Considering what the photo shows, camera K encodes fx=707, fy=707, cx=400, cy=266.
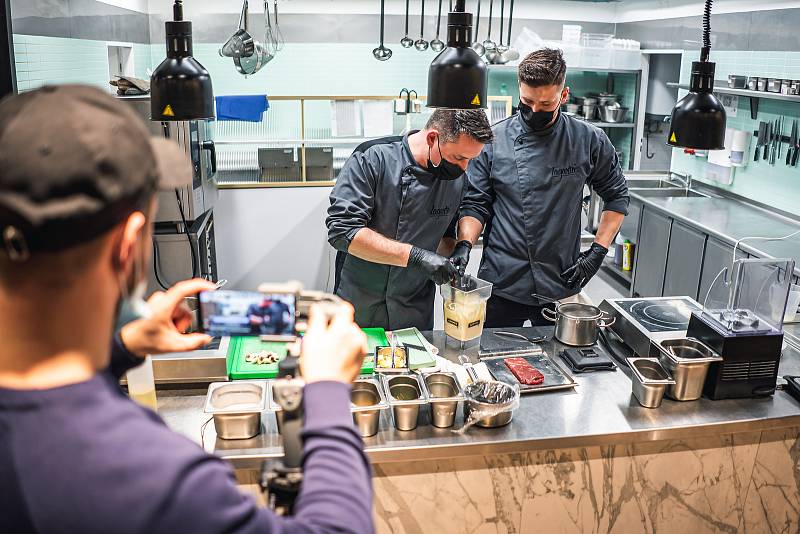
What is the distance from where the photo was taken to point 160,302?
1269mm

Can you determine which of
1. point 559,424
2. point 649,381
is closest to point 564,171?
point 649,381

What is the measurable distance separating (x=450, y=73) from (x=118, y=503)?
160 centimetres

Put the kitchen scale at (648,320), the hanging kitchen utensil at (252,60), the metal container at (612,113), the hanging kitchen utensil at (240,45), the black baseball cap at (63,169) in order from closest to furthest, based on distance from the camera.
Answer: the black baseball cap at (63,169) < the kitchen scale at (648,320) < the hanging kitchen utensil at (240,45) < the hanging kitchen utensil at (252,60) < the metal container at (612,113)

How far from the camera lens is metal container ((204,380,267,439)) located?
1.96 metres

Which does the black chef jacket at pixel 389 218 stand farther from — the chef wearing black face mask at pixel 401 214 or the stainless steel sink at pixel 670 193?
the stainless steel sink at pixel 670 193

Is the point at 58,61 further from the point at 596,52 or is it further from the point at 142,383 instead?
the point at 596,52

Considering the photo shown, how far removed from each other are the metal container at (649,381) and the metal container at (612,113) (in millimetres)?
4750

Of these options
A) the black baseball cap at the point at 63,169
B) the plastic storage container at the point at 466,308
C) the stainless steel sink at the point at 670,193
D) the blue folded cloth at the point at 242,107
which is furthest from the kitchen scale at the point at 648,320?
the blue folded cloth at the point at 242,107

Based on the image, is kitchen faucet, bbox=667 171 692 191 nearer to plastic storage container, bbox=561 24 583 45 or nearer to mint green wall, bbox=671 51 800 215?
mint green wall, bbox=671 51 800 215

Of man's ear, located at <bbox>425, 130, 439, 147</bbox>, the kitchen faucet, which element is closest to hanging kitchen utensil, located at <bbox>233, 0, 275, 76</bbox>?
man's ear, located at <bbox>425, 130, 439, 147</bbox>

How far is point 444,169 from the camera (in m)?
2.86

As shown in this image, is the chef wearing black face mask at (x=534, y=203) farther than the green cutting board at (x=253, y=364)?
Yes

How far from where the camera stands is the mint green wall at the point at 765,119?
4.75 meters

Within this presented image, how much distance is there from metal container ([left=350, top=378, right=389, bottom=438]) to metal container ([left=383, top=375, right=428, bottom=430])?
0.03 m
